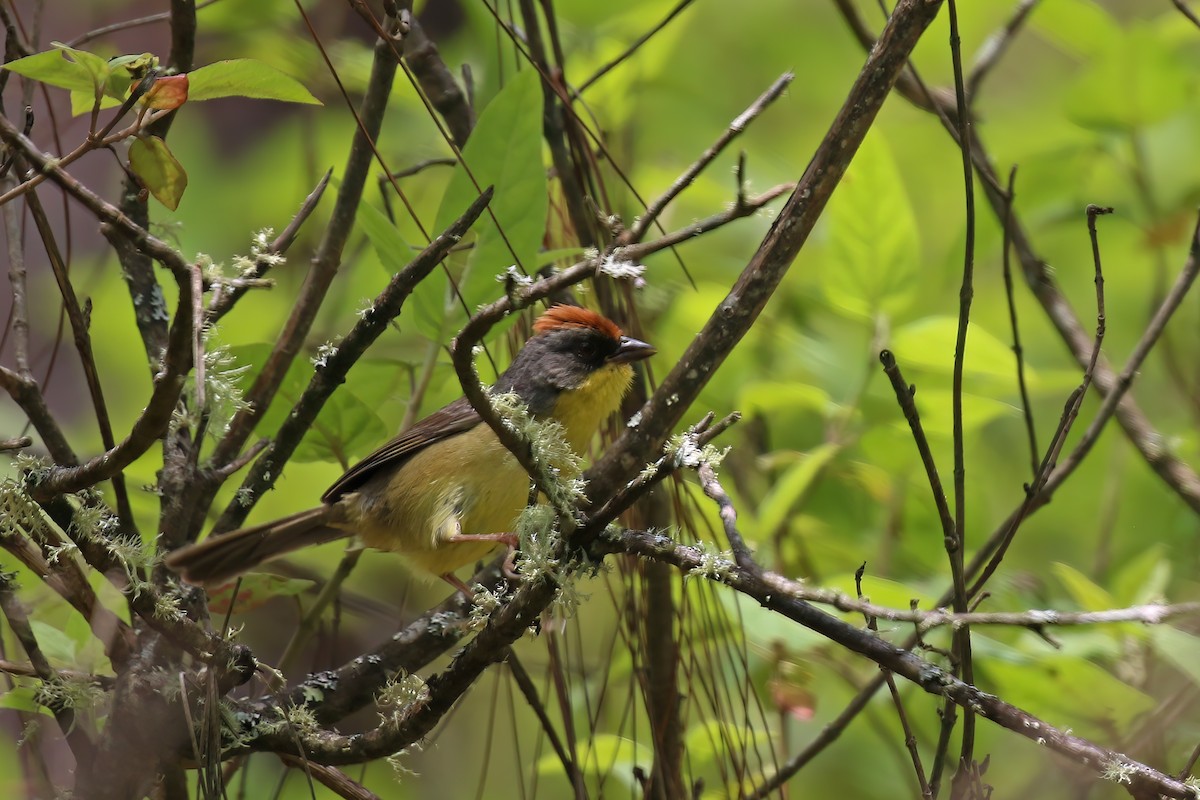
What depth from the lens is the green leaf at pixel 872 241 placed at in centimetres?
384

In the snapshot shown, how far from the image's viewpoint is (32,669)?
251cm

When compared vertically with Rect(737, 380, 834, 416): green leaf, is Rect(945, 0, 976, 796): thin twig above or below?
below

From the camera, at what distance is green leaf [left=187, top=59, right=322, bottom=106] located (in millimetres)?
2039

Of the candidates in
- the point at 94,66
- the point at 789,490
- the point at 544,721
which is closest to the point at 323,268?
the point at 94,66

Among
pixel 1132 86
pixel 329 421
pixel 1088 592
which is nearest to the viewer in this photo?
pixel 329 421

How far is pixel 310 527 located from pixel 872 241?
2.11 metres

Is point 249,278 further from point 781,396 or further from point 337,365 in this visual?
point 781,396

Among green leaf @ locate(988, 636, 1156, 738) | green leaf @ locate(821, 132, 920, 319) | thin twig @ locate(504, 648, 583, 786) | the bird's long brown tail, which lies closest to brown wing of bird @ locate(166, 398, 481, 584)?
the bird's long brown tail

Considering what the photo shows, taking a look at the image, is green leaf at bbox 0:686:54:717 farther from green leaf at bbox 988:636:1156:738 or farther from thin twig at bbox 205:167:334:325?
green leaf at bbox 988:636:1156:738

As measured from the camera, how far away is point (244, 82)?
6.87 ft

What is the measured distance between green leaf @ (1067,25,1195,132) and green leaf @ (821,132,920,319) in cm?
96

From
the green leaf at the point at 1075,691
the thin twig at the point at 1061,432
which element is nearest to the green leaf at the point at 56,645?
the thin twig at the point at 1061,432

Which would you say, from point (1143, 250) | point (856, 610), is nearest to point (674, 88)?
point (1143, 250)

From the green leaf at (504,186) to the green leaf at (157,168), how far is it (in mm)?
787
